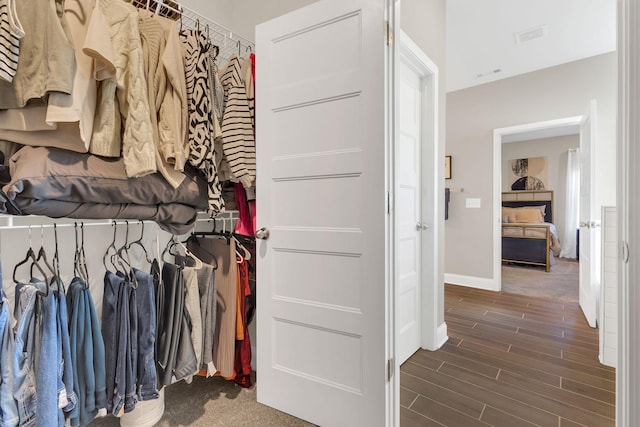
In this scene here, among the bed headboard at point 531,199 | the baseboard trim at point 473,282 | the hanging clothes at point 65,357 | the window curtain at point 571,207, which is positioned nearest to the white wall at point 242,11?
the hanging clothes at point 65,357

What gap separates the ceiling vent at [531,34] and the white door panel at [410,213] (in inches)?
70.1

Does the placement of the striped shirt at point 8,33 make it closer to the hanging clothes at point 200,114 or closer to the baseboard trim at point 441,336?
the hanging clothes at point 200,114

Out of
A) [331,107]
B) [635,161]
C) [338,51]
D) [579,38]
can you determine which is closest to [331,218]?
[331,107]

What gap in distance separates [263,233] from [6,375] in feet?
3.39

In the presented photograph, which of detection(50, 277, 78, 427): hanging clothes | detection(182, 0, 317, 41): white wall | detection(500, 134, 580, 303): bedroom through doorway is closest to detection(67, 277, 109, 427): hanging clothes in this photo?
detection(50, 277, 78, 427): hanging clothes

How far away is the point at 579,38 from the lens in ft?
10.5

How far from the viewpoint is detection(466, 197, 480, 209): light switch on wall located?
407 centimetres

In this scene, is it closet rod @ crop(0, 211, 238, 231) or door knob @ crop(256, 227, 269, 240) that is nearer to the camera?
closet rod @ crop(0, 211, 238, 231)

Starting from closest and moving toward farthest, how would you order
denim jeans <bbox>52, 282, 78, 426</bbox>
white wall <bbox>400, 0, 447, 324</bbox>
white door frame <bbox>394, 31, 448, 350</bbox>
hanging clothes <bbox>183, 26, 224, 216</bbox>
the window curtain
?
denim jeans <bbox>52, 282, 78, 426</bbox>
hanging clothes <bbox>183, 26, 224, 216</bbox>
white wall <bbox>400, 0, 447, 324</bbox>
white door frame <bbox>394, 31, 448, 350</bbox>
the window curtain

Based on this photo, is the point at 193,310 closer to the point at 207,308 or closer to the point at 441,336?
the point at 207,308

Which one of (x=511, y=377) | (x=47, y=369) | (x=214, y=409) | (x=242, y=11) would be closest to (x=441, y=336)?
(x=511, y=377)

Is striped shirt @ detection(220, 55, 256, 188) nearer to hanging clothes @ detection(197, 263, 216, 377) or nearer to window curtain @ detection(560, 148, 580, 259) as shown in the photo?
hanging clothes @ detection(197, 263, 216, 377)

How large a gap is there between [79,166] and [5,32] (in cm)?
44

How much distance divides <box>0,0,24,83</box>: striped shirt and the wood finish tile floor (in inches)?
83.9
